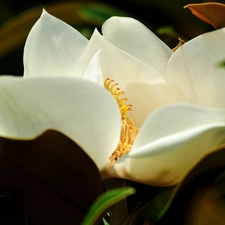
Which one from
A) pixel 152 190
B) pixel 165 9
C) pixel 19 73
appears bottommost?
pixel 19 73

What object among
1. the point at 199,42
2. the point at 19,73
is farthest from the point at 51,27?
the point at 19,73

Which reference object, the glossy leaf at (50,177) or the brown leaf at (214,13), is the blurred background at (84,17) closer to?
the brown leaf at (214,13)

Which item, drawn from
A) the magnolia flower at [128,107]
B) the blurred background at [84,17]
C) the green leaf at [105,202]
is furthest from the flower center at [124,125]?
the blurred background at [84,17]

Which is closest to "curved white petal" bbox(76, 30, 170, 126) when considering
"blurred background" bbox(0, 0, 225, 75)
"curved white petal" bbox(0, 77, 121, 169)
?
"curved white petal" bbox(0, 77, 121, 169)

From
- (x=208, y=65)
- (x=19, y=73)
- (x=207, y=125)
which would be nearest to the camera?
(x=207, y=125)

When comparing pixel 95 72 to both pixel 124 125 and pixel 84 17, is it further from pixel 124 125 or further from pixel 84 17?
pixel 84 17

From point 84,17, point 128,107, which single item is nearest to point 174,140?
point 128,107

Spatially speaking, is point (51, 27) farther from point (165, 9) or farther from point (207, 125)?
point (165, 9)
